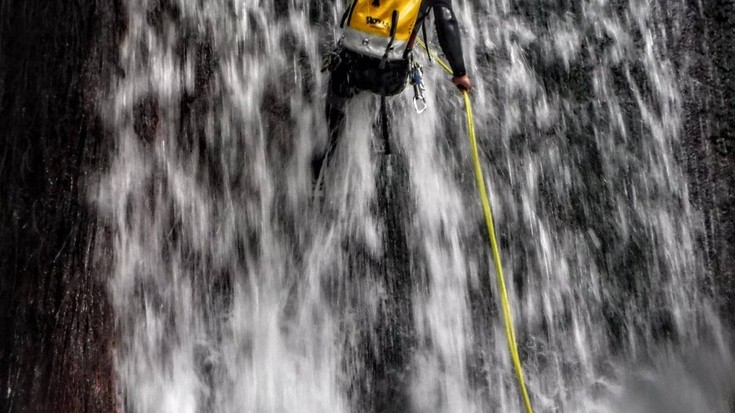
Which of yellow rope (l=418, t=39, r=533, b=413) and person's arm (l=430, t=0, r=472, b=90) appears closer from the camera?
yellow rope (l=418, t=39, r=533, b=413)

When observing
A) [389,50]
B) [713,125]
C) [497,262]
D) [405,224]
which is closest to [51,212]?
[389,50]

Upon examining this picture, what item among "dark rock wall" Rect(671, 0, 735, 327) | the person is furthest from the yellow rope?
"dark rock wall" Rect(671, 0, 735, 327)

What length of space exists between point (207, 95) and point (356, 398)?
2.39m

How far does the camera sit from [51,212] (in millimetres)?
2953

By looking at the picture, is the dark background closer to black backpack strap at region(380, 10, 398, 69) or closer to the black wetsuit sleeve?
black backpack strap at region(380, 10, 398, 69)

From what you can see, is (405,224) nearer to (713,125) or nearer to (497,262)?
(497,262)

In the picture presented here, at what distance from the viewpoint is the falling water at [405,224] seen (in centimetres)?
395

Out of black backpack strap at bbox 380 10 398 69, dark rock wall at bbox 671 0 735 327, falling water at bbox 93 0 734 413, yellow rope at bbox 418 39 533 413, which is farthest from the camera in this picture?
dark rock wall at bbox 671 0 735 327

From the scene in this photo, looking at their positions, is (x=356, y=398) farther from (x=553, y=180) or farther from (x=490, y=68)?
(x=490, y=68)

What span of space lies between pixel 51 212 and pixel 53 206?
1.4 inches

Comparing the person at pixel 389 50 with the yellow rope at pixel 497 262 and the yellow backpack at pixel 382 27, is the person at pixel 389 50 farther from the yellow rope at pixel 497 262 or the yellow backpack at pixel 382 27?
the yellow rope at pixel 497 262

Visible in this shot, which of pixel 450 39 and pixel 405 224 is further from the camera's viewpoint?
pixel 405 224

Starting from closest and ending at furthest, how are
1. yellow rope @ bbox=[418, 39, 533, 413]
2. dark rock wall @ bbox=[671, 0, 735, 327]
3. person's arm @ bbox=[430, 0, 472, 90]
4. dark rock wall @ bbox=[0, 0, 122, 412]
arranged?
dark rock wall @ bbox=[0, 0, 122, 412], yellow rope @ bbox=[418, 39, 533, 413], person's arm @ bbox=[430, 0, 472, 90], dark rock wall @ bbox=[671, 0, 735, 327]

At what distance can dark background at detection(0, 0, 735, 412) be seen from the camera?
106 inches
